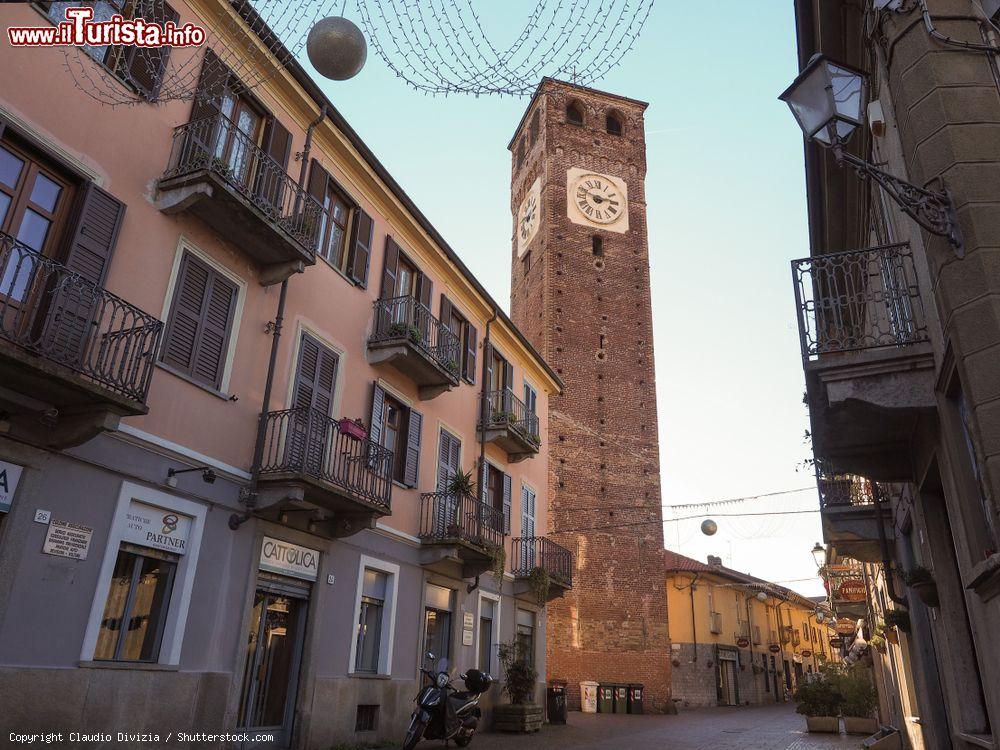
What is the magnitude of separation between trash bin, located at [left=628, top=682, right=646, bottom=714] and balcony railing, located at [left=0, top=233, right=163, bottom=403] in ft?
74.6

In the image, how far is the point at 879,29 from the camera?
6531 mm

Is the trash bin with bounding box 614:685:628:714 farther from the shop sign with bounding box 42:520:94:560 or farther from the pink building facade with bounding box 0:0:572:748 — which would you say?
the shop sign with bounding box 42:520:94:560

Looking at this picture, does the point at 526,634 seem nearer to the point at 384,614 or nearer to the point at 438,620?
the point at 438,620

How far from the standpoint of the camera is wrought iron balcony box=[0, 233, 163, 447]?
6.58 metres

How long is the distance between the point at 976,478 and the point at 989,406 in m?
0.82

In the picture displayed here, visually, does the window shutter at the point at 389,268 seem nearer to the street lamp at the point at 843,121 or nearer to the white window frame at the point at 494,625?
the white window frame at the point at 494,625

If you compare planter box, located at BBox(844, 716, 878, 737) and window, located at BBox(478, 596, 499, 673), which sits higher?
window, located at BBox(478, 596, 499, 673)

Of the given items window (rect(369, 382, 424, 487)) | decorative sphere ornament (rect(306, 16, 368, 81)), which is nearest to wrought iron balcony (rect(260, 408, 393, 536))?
window (rect(369, 382, 424, 487))

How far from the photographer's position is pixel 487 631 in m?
16.2

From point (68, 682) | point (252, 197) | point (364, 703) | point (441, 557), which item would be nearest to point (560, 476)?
point (441, 557)

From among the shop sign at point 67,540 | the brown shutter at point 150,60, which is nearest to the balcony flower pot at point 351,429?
the shop sign at point 67,540

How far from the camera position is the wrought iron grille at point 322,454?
32.2 feet

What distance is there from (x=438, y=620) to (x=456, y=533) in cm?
184

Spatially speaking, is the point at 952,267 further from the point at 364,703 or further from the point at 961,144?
the point at 364,703
